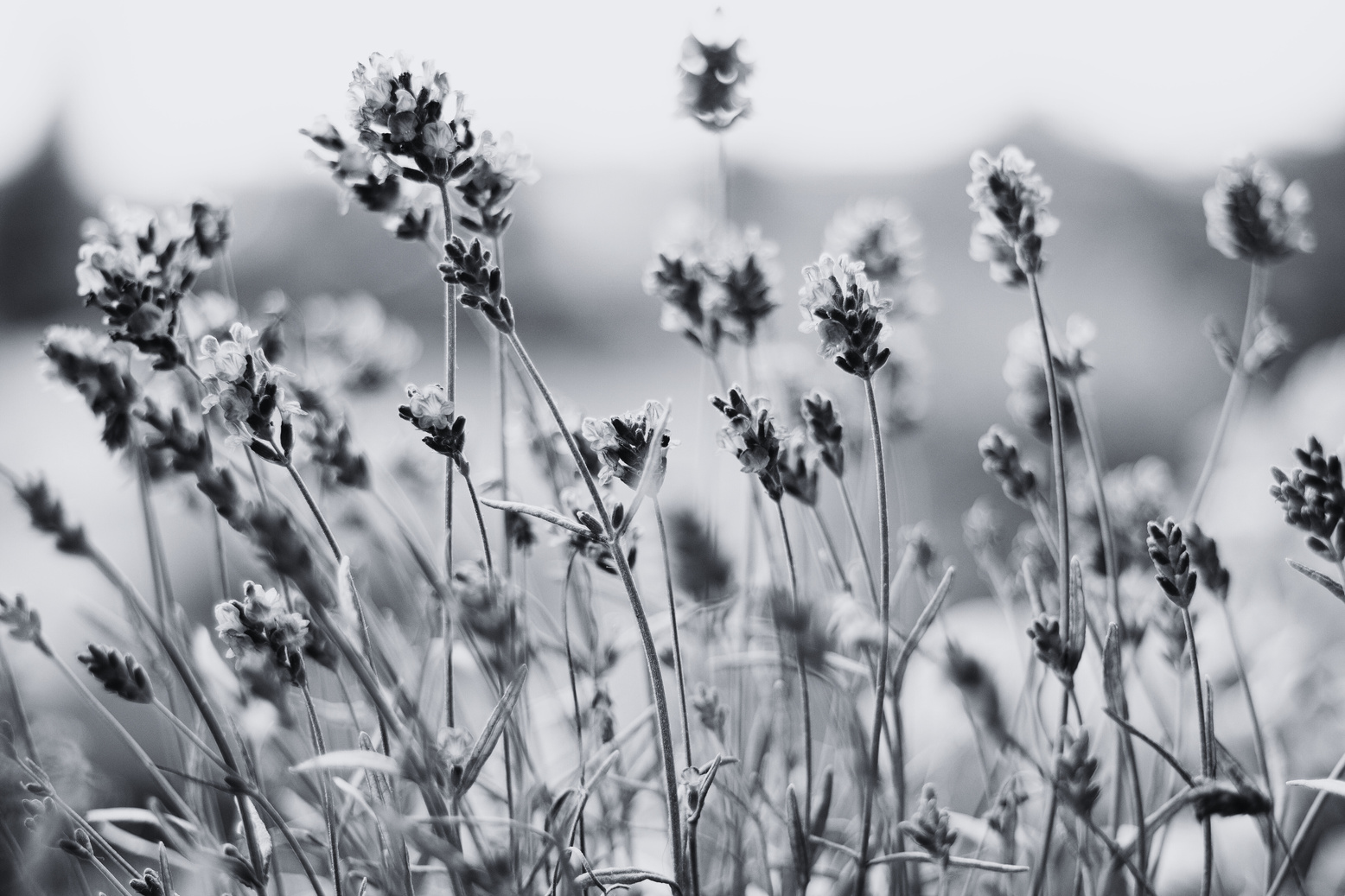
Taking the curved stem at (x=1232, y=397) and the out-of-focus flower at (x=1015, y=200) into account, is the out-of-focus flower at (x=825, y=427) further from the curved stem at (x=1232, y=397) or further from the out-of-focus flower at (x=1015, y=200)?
the curved stem at (x=1232, y=397)

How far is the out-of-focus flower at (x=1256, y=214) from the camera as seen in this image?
2.42 feet

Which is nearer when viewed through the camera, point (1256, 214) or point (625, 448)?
point (625, 448)

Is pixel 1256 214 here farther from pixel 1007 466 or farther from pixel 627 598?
pixel 627 598

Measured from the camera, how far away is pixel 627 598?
83 centimetres

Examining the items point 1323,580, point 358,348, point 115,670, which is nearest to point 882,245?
point 1323,580

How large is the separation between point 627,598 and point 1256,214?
23.4 inches

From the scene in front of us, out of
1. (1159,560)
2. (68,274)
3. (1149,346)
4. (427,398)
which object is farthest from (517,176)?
(68,274)

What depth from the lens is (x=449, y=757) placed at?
0.47 m

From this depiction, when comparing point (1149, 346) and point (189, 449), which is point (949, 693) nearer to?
point (189, 449)

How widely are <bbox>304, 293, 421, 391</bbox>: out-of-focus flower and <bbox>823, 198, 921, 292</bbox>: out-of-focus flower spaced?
1.78 ft

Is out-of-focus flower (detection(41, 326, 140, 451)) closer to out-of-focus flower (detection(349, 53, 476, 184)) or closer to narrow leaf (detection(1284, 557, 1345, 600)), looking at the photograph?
out-of-focus flower (detection(349, 53, 476, 184))

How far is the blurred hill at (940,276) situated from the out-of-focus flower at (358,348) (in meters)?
2.27

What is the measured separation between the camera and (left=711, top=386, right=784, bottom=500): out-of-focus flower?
→ 509 mm

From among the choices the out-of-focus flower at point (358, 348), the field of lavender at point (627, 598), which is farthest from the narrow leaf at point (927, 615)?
the out-of-focus flower at point (358, 348)
